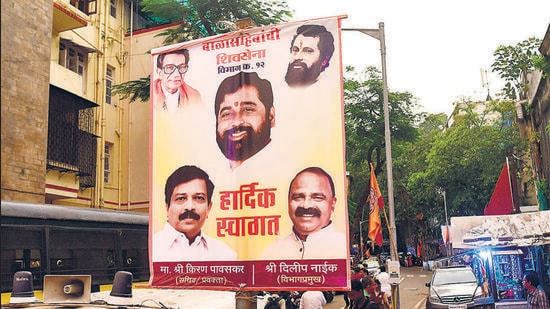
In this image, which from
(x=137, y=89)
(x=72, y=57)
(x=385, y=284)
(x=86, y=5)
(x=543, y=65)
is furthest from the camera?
(x=86, y=5)

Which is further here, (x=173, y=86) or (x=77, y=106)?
(x=77, y=106)

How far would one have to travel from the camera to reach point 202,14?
21078mm

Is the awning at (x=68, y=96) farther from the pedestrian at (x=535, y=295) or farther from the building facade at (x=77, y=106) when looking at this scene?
the pedestrian at (x=535, y=295)

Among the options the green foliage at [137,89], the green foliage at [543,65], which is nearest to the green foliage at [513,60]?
the green foliage at [543,65]

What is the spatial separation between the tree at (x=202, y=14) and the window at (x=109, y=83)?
2096 millimetres

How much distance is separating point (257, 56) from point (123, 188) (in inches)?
861

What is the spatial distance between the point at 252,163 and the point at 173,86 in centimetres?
116

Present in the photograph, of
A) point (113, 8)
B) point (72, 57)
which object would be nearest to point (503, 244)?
point (72, 57)

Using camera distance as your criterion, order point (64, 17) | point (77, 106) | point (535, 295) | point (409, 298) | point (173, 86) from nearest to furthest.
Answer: point (173, 86)
point (535, 295)
point (64, 17)
point (77, 106)
point (409, 298)

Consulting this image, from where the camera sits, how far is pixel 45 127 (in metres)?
17.4

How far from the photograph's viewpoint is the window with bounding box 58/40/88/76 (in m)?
22.1

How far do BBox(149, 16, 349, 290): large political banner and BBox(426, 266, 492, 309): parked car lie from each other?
1274cm

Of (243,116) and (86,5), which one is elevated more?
(86,5)

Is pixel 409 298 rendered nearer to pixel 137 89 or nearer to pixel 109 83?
pixel 137 89
